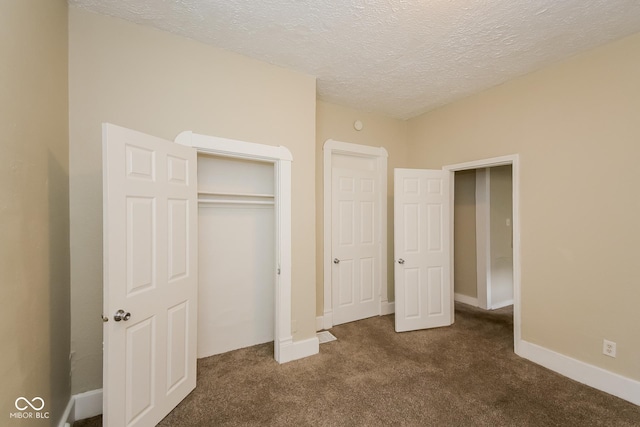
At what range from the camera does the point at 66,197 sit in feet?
5.62

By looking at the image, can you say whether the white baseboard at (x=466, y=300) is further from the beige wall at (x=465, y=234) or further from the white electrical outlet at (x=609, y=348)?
the white electrical outlet at (x=609, y=348)

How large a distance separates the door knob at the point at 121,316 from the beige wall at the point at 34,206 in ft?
1.06

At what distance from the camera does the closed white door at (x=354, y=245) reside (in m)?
3.37

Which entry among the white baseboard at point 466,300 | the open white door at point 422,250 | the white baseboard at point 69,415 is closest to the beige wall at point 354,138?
the open white door at point 422,250

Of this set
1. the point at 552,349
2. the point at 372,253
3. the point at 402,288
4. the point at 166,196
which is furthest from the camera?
the point at 372,253

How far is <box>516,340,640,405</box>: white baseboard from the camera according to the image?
6.40 feet

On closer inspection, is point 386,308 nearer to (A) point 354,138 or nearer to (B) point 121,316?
(A) point 354,138

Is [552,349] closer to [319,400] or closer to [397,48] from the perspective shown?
[319,400]

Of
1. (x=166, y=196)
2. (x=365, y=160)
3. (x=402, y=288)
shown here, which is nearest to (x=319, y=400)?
(x=402, y=288)

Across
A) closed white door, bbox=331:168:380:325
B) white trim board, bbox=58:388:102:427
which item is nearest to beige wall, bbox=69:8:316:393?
white trim board, bbox=58:388:102:427

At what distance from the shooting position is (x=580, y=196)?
2252 millimetres

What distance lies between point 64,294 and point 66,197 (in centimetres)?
65

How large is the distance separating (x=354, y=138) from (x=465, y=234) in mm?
2505

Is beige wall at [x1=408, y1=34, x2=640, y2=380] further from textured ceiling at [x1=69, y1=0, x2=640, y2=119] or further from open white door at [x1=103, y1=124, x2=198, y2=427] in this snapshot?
open white door at [x1=103, y1=124, x2=198, y2=427]
